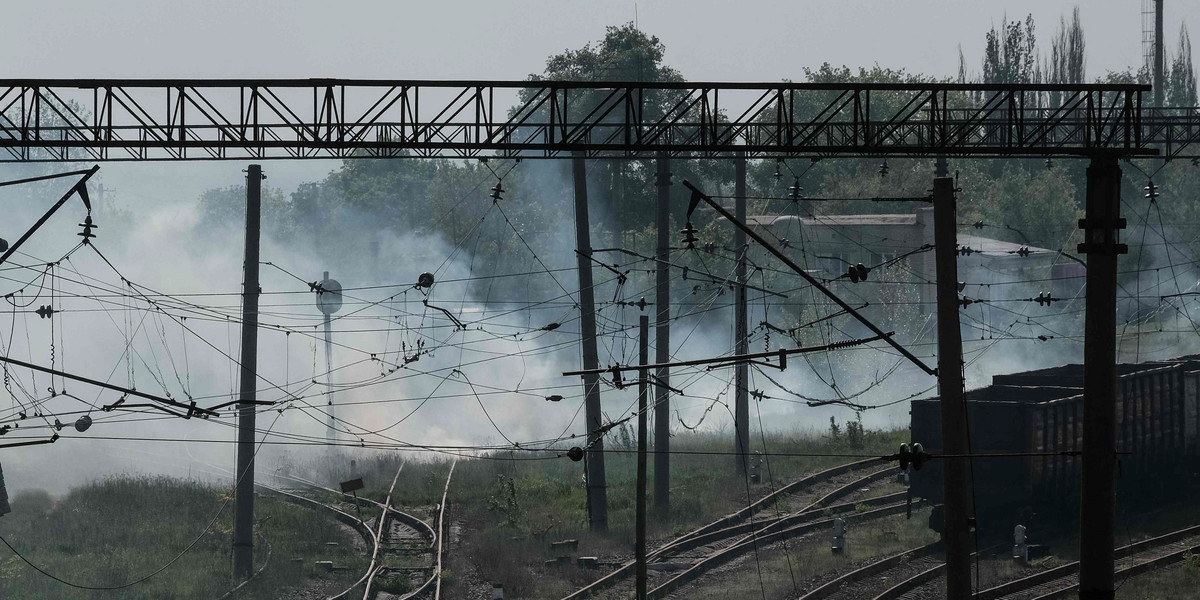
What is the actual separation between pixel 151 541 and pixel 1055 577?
18.2m

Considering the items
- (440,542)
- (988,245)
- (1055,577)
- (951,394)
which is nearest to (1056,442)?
(1055,577)

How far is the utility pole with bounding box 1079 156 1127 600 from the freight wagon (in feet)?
23.2

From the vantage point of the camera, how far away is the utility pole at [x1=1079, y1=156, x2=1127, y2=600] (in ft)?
48.4

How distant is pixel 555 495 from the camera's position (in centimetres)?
3105

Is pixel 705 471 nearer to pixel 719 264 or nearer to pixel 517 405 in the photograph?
pixel 517 405

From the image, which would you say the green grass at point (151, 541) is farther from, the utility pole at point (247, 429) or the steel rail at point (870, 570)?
the steel rail at point (870, 570)

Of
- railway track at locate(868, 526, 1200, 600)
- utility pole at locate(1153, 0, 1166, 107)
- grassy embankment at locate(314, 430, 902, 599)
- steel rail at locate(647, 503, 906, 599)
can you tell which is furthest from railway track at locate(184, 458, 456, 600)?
utility pole at locate(1153, 0, 1166, 107)

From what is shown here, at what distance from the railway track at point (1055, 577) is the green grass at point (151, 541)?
10534 millimetres

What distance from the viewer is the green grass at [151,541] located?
76.0 feet

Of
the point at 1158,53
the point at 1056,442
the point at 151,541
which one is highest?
the point at 1158,53

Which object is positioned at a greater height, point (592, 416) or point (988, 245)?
point (988, 245)

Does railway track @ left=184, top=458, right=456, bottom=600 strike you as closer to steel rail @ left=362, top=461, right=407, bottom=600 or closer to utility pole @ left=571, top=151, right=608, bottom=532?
steel rail @ left=362, top=461, right=407, bottom=600

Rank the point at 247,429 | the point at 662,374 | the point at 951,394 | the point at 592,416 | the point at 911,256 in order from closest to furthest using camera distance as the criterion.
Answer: the point at 951,394
the point at 247,429
the point at 592,416
the point at 662,374
the point at 911,256

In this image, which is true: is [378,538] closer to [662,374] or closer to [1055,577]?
[662,374]
